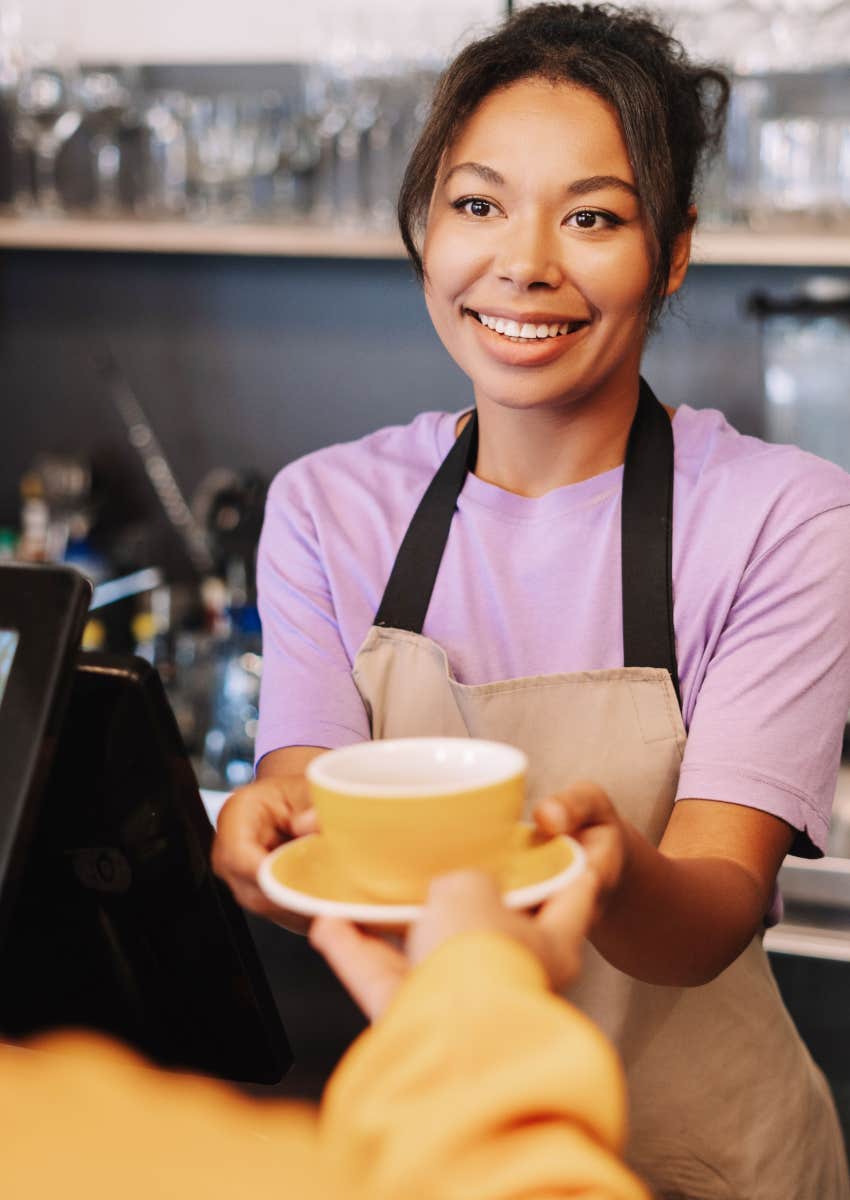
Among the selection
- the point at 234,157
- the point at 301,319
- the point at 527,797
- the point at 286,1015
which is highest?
the point at 234,157

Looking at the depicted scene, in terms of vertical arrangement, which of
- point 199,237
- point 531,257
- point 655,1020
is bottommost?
point 655,1020

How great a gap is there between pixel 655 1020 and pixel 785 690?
1.14ft

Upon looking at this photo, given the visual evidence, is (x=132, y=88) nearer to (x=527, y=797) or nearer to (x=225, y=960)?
(x=527, y=797)

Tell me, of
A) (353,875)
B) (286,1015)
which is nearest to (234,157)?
(286,1015)

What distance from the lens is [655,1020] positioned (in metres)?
1.25

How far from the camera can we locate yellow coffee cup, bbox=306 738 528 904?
67cm

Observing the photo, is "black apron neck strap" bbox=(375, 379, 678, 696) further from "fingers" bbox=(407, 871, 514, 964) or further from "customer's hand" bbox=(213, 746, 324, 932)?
"fingers" bbox=(407, 871, 514, 964)

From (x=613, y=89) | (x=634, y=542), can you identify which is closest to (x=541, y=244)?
(x=613, y=89)

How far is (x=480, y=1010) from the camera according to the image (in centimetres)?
50

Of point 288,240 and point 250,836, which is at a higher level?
point 288,240

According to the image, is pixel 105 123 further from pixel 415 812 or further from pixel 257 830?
pixel 415 812

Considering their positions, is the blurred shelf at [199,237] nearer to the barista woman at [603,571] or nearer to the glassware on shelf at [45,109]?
the glassware on shelf at [45,109]

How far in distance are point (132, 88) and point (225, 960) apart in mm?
2068

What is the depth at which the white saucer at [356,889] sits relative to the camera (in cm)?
68
